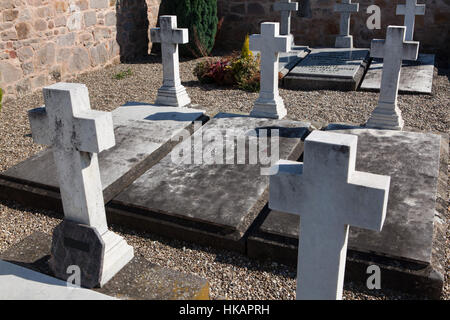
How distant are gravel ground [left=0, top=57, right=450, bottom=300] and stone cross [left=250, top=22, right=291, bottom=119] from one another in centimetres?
75

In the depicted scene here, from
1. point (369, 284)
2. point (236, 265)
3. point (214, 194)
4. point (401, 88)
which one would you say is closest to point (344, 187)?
point (369, 284)

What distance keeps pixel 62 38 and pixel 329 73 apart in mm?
5024

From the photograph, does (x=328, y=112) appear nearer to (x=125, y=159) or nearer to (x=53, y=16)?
(x=125, y=159)

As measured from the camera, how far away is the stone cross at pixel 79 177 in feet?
8.64

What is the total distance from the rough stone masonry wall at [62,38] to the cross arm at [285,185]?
6.45m

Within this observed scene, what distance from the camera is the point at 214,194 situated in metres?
4.04

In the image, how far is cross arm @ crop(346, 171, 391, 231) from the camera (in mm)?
1914

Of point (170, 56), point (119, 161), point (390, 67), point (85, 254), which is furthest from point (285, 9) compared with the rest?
point (85, 254)

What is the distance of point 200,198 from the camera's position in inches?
157

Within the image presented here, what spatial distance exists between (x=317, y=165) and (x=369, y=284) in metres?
1.59

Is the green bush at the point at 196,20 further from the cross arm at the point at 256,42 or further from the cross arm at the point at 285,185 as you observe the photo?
the cross arm at the point at 285,185

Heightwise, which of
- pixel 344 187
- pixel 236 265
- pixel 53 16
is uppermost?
pixel 53 16

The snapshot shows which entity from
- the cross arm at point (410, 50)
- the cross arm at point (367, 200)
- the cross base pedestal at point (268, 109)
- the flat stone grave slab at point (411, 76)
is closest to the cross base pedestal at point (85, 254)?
the cross arm at point (367, 200)

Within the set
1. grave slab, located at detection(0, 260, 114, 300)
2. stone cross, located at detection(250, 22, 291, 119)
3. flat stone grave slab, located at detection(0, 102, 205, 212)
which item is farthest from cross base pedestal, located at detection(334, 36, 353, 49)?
grave slab, located at detection(0, 260, 114, 300)
